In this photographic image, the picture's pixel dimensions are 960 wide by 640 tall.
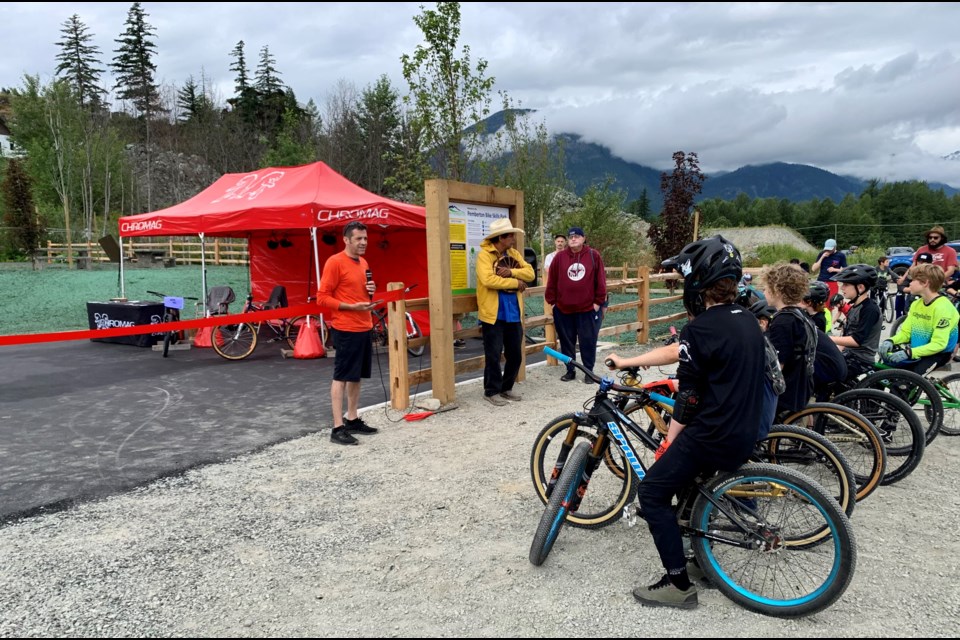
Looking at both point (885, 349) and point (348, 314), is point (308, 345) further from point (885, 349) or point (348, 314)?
point (885, 349)

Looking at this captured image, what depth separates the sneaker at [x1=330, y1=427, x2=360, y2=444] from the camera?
17.9 feet

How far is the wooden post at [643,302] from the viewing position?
10.7 meters

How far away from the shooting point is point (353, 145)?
40031 millimetres

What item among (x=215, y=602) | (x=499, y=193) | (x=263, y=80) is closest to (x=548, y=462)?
(x=215, y=602)

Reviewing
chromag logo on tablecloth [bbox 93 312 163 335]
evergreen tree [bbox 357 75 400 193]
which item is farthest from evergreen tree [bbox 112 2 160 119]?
chromag logo on tablecloth [bbox 93 312 163 335]

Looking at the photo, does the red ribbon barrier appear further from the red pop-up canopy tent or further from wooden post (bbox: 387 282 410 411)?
the red pop-up canopy tent

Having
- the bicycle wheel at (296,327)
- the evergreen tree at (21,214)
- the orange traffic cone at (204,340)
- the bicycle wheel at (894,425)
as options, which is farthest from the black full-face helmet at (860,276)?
the evergreen tree at (21,214)

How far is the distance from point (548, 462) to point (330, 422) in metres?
2.60

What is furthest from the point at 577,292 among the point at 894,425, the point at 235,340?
the point at 235,340

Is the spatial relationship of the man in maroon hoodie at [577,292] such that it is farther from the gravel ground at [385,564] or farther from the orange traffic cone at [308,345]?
the orange traffic cone at [308,345]

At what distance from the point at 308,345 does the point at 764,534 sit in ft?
26.9

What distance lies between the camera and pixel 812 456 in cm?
343

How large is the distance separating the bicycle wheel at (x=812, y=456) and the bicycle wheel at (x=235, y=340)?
813 centimetres

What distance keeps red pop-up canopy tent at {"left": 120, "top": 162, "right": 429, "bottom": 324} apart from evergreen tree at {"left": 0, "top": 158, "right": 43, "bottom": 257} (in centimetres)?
1874
